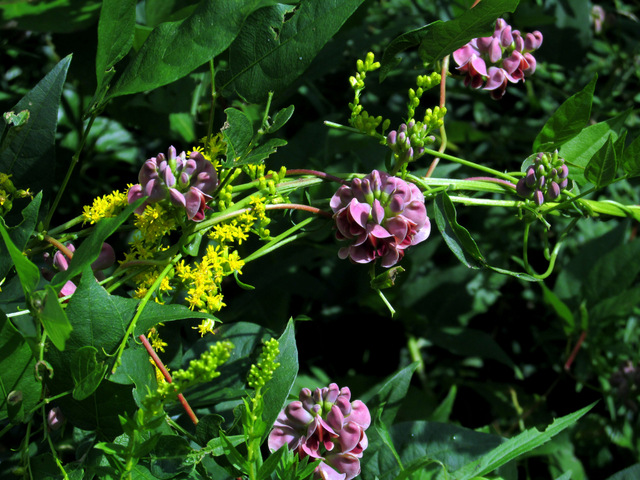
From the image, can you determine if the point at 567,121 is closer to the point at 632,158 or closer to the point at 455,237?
the point at 632,158

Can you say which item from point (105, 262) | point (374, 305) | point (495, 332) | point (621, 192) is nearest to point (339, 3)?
point (105, 262)

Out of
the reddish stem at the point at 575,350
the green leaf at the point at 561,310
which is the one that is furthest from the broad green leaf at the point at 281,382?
the reddish stem at the point at 575,350

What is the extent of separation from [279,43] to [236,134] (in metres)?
0.13

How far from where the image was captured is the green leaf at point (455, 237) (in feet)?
2.06

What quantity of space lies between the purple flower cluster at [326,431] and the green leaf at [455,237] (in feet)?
0.61

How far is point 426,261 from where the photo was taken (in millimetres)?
1339

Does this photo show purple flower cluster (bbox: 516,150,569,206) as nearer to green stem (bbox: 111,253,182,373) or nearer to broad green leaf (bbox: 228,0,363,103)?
broad green leaf (bbox: 228,0,363,103)

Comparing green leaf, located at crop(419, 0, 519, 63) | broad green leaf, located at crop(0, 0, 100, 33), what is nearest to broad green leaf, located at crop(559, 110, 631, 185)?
green leaf, located at crop(419, 0, 519, 63)

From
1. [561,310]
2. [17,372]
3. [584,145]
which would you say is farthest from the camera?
[561,310]

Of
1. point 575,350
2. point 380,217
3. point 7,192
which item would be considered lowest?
point 575,350

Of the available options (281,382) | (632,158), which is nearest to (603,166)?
(632,158)

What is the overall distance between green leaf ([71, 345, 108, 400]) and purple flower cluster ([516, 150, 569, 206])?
485 millimetres

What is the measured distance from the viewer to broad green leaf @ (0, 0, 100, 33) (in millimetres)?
959

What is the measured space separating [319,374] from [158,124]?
55 cm
